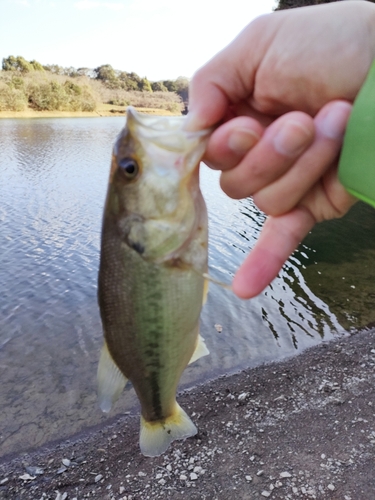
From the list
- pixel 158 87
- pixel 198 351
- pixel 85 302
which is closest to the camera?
pixel 198 351

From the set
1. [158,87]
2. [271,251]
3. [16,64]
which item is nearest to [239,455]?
[271,251]

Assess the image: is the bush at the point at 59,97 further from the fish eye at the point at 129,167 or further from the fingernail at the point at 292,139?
the fingernail at the point at 292,139

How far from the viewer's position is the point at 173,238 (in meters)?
2.26

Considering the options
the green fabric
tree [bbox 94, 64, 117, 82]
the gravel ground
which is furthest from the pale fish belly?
tree [bbox 94, 64, 117, 82]

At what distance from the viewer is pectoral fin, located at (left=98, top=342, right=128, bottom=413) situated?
2576mm

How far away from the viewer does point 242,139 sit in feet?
7.02

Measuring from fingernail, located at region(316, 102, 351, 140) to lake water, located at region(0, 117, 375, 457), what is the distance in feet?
23.1

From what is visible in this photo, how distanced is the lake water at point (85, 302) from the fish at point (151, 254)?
223 inches

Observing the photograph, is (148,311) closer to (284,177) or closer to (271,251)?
(271,251)

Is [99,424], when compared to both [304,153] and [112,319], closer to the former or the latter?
[112,319]

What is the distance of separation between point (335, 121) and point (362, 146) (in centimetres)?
24

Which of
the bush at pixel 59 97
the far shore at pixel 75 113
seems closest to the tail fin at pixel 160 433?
the far shore at pixel 75 113

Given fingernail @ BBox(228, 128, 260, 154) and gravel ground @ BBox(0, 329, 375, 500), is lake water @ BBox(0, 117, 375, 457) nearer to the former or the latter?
gravel ground @ BBox(0, 329, 375, 500)

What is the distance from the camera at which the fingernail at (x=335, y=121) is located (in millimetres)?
2041
